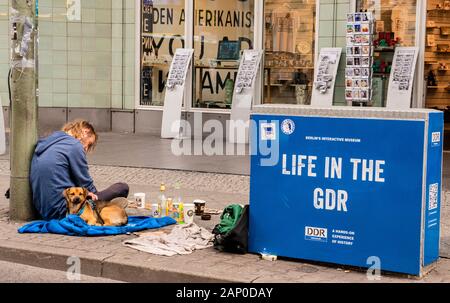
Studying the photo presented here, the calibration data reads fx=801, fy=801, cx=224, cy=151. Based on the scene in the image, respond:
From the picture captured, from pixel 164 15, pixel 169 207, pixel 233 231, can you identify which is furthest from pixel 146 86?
pixel 233 231

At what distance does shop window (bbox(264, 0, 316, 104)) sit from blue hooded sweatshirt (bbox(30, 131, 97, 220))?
8128mm

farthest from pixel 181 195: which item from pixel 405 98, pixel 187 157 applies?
pixel 405 98

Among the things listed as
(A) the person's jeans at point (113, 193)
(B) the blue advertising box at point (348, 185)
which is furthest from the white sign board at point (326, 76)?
(B) the blue advertising box at point (348, 185)

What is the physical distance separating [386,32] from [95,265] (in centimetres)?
936

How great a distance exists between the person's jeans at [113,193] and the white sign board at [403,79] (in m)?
6.75

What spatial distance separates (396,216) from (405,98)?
8.10 metres

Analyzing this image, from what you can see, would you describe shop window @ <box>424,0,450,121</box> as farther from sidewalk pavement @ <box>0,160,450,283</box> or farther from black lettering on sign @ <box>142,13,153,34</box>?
sidewalk pavement @ <box>0,160,450,283</box>

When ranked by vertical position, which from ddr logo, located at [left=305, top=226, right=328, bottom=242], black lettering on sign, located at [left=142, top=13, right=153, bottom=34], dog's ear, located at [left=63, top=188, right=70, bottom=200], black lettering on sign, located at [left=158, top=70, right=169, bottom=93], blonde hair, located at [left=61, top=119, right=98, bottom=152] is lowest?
ddr logo, located at [left=305, top=226, right=328, bottom=242]

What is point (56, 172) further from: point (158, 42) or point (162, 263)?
point (158, 42)

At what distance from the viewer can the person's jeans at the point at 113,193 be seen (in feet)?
26.5

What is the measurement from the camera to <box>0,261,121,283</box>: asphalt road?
6.37m

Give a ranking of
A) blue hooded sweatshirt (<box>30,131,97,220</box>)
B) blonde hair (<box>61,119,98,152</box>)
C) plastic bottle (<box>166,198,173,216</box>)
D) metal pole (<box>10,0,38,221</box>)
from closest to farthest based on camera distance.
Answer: blue hooded sweatshirt (<box>30,131,97,220</box>) < metal pole (<box>10,0,38,221</box>) < blonde hair (<box>61,119,98,152</box>) < plastic bottle (<box>166,198,173,216</box>)

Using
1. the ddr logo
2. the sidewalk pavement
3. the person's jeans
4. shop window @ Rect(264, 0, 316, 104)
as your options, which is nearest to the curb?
the sidewalk pavement
